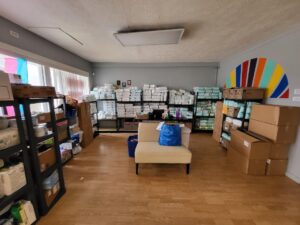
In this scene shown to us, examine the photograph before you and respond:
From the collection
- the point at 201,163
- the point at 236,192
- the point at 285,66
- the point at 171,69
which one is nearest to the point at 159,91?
the point at 171,69

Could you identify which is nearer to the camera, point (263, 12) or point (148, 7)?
point (148, 7)

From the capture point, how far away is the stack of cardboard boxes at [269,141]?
211 centimetres

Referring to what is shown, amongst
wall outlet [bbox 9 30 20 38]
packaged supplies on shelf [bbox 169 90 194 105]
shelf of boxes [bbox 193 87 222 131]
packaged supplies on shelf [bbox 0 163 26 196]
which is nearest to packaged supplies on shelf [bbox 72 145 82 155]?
packaged supplies on shelf [bbox 0 163 26 196]

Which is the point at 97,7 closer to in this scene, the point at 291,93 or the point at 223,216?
the point at 223,216

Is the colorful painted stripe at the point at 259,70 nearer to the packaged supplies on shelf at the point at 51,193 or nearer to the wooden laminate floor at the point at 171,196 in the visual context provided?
the wooden laminate floor at the point at 171,196

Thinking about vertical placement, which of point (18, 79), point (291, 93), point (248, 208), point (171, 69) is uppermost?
point (171, 69)

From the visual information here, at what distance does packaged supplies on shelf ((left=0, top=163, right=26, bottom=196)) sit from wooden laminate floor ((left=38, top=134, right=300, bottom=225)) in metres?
0.56

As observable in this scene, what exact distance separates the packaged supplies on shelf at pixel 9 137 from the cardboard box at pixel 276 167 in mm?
Answer: 3418

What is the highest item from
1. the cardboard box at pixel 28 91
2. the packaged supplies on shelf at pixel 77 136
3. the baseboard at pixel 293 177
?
the cardboard box at pixel 28 91

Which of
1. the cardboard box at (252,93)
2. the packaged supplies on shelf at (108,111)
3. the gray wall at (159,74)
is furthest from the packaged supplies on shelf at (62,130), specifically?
the cardboard box at (252,93)

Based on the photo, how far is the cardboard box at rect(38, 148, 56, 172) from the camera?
1575 millimetres

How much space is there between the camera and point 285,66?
229 cm

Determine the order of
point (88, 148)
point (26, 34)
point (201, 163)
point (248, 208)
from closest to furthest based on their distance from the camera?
point (248, 208) → point (26, 34) → point (201, 163) → point (88, 148)

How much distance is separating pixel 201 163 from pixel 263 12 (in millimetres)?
2475
